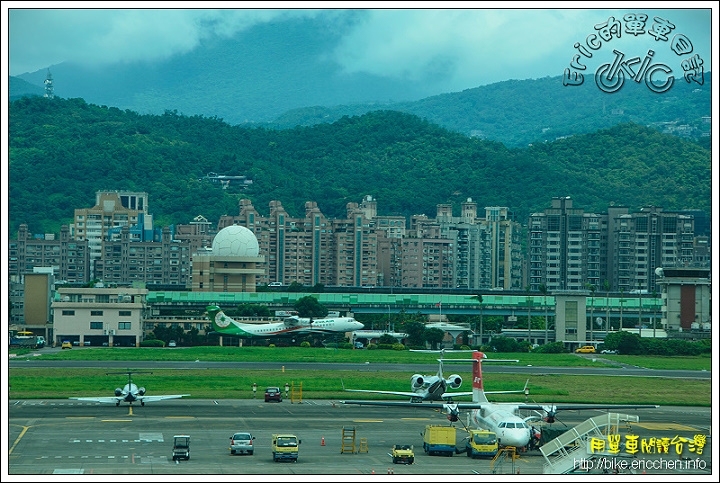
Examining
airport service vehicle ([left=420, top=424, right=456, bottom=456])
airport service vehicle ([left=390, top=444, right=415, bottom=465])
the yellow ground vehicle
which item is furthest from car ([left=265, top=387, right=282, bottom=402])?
the yellow ground vehicle

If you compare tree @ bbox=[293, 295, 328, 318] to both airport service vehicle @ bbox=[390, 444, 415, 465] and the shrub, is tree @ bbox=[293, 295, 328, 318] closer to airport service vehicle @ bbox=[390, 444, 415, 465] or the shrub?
the shrub

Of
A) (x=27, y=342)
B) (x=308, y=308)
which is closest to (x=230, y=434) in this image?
(x=27, y=342)

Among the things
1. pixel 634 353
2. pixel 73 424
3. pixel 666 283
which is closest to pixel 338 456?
pixel 73 424

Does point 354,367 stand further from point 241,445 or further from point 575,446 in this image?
point 575,446

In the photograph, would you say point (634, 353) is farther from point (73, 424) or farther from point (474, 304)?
point (73, 424)

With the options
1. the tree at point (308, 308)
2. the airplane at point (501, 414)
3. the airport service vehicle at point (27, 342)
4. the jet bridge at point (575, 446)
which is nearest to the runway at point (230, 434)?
the airplane at point (501, 414)
